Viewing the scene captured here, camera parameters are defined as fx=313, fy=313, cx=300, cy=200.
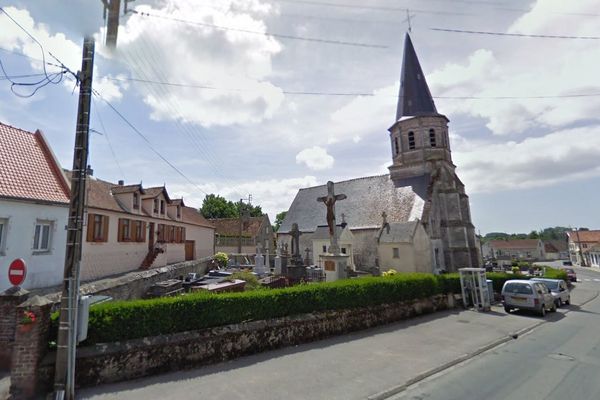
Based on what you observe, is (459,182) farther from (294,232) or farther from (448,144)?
(294,232)

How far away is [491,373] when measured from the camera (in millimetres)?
6934

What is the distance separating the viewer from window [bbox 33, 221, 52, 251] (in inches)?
495

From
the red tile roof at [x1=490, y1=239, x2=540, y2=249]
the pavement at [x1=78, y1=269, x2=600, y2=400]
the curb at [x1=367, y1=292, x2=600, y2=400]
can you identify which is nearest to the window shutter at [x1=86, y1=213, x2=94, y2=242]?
the pavement at [x1=78, y1=269, x2=600, y2=400]

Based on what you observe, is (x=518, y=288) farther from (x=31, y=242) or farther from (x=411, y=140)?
(x=411, y=140)

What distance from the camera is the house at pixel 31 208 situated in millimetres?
11432

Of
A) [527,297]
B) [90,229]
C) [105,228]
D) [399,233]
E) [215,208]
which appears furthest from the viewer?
[215,208]

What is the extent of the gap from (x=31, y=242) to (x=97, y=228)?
506 cm

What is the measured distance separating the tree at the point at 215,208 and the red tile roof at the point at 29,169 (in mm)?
47114

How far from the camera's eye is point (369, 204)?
3231 cm

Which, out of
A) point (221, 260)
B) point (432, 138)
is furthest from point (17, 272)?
point (432, 138)

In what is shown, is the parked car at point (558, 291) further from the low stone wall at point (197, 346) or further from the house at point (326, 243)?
the house at point (326, 243)

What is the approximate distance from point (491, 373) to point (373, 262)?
2143cm

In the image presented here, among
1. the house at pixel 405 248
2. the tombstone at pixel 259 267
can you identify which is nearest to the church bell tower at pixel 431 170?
the house at pixel 405 248

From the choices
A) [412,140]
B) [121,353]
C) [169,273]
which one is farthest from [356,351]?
[412,140]
